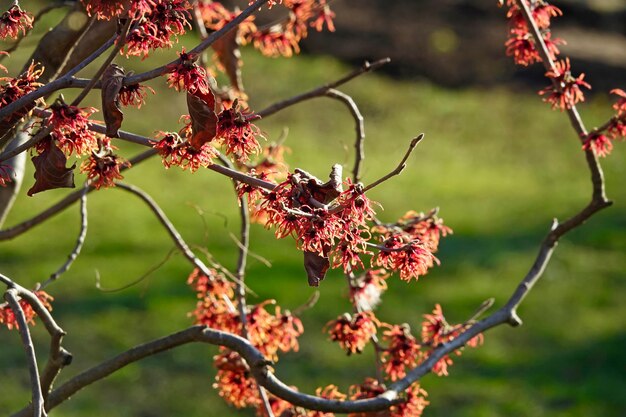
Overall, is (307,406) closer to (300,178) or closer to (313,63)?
(300,178)

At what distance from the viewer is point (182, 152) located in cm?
186

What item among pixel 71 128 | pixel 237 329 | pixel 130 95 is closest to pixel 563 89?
pixel 237 329

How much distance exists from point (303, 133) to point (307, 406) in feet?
31.3

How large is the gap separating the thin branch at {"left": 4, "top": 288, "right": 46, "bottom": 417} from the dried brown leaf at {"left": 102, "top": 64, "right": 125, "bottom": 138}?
473 mm

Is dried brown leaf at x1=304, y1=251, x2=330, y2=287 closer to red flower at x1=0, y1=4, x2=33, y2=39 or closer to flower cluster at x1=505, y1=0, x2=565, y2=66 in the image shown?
red flower at x1=0, y1=4, x2=33, y2=39

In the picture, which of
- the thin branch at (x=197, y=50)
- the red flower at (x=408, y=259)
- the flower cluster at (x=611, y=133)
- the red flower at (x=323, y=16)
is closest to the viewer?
the thin branch at (x=197, y=50)

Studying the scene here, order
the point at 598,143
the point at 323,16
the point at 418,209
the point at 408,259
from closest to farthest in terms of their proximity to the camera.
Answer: the point at 408,259 → the point at 598,143 → the point at 323,16 → the point at 418,209

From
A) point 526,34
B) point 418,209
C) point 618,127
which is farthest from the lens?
point 418,209

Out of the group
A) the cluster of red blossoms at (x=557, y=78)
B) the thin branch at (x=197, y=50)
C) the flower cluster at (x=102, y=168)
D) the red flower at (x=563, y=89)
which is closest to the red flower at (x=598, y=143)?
the cluster of red blossoms at (x=557, y=78)

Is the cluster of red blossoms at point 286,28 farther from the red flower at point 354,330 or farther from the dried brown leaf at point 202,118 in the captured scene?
the dried brown leaf at point 202,118

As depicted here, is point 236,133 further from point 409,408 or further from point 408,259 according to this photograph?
point 409,408

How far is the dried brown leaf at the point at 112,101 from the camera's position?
70.1 inches

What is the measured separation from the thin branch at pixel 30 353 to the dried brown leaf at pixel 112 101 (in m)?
0.47

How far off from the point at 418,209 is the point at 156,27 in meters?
7.62
